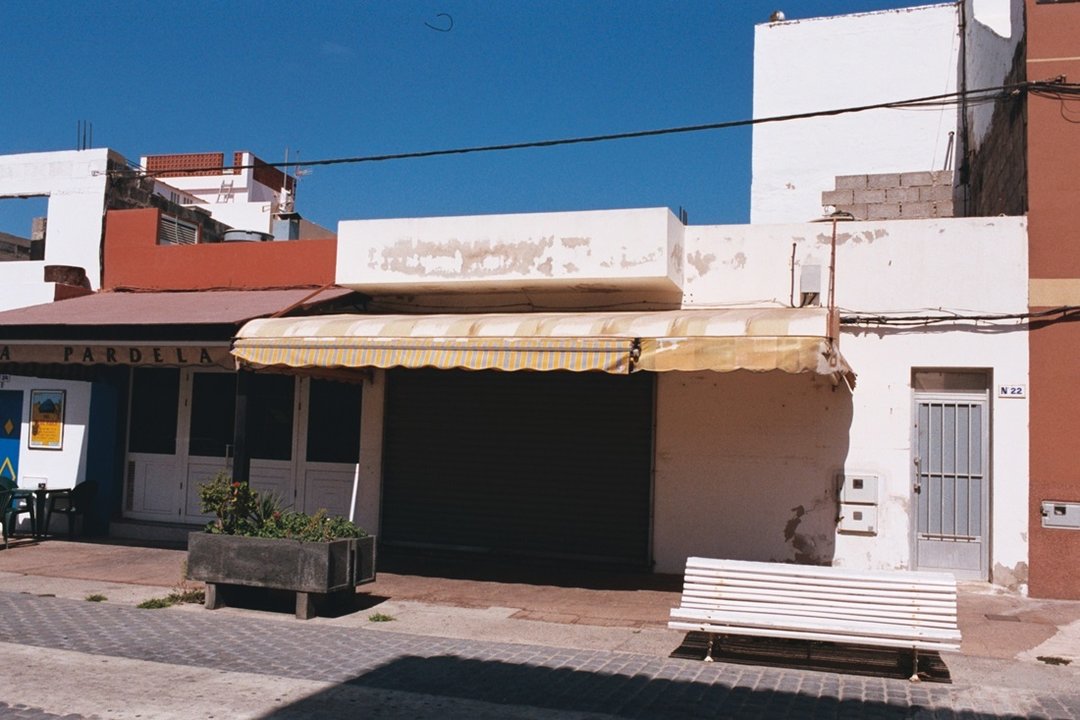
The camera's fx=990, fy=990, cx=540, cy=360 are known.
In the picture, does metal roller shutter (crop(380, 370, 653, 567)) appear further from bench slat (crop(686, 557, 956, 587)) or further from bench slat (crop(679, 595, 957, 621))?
bench slat (crop(679, 595, 957, 621))

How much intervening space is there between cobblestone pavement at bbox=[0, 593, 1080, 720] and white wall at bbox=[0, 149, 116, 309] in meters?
7.50

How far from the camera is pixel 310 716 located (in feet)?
20.6

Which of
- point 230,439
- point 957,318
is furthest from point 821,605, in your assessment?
point 230,439

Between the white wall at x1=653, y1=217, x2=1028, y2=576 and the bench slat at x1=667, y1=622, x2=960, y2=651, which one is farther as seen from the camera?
the white wall at x1=653, y1=217, x2=1028, y2=576

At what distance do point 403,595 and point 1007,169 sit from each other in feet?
28.5

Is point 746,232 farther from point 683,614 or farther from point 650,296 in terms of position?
point 683,614

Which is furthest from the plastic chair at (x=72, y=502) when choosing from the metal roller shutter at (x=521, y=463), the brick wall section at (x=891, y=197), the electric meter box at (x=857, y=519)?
the brick wall section at (x=891, y=197)

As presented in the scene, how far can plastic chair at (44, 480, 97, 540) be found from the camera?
14523 millimetres

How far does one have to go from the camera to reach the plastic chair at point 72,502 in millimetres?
14523

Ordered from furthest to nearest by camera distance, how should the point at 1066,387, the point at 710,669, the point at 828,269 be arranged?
the point at 828,269, the point at 1066,387, the point at 710,669

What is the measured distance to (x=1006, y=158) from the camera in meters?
12.0

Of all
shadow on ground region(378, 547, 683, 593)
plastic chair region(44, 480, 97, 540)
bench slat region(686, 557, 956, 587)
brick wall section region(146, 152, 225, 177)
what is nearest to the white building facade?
shadow on ground region(378, 547, 683, 593)

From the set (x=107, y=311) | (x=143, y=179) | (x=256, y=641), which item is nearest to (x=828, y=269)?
(x=256, y=641)

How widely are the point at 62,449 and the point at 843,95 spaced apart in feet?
49.7
